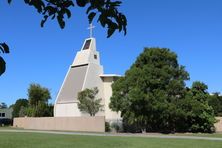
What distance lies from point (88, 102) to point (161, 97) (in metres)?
21.0

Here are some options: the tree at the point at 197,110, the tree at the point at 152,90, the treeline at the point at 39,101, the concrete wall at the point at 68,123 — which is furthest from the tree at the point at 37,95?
the tree at the point at 197,110

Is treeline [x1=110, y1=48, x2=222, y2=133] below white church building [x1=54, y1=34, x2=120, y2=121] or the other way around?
below

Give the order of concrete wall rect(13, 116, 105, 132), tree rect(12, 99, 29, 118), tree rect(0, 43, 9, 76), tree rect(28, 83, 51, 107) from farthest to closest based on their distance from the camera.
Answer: tree rect(12, 99, 29, 118), tree rect(28, 83, 51, 107), concrete wall rect(13, 116, 105, 132), tree rect(0, 43, 9, 76)

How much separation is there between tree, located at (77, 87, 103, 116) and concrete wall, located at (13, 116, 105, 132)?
560cm

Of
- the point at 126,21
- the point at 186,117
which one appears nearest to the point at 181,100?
the point at 186,117

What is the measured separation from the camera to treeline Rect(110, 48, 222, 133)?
155 ft

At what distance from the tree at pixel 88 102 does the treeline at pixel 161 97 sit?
48.9 ft

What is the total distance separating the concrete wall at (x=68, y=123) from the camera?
53125 mm

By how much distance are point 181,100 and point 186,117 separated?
2.17 meters

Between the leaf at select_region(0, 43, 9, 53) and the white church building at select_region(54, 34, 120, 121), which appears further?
the white church building at select_region(54, 34, 120, 121)

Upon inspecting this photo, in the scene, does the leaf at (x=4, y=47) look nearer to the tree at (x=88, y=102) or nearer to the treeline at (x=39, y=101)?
the tree at (x=88, y=102)

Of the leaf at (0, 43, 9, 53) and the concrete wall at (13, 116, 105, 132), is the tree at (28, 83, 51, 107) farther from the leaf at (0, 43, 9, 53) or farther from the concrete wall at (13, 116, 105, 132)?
the leaf at (0, 43, 9, 53)

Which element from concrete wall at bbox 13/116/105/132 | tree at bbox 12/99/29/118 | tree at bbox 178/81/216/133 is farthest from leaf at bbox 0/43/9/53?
tree at bbox 12/99/29/118

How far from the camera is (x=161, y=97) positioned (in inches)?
1849
